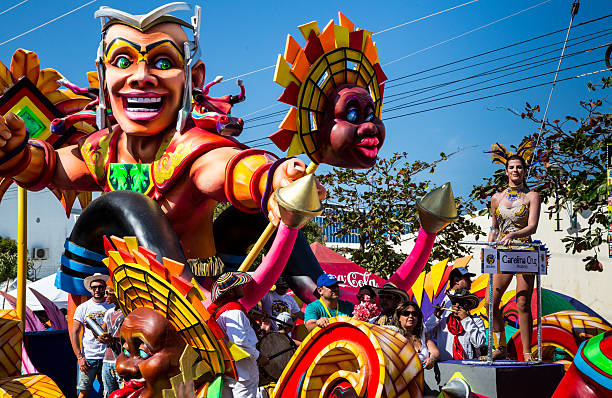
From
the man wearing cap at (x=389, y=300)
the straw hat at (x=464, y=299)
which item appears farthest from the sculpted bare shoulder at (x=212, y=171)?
the straw hat at (x=464, y=299)

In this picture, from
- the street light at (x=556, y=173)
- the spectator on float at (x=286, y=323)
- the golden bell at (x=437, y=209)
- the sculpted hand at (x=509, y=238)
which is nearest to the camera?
the golden bell at (x=437, y=209)

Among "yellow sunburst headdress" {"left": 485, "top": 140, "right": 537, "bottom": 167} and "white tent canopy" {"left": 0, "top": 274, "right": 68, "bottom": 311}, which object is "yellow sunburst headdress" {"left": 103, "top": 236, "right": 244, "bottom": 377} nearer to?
"yellow sunburst headdress" {"left": 485, "top": 140, "right": 537, "bottom": 167}

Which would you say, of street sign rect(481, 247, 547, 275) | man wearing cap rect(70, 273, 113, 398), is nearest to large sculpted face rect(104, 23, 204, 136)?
man wearing cap rect(70, 273, 113, 398)

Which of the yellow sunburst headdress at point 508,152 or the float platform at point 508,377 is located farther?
the yellow sunburst headdress at point 508,152

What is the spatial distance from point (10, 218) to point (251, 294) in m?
31.8

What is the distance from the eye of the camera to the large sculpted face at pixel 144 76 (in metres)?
4.36

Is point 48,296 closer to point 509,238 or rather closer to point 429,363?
point 429,363

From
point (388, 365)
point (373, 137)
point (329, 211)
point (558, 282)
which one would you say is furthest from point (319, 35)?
point (558, 282)

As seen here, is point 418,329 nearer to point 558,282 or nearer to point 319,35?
point 319,35

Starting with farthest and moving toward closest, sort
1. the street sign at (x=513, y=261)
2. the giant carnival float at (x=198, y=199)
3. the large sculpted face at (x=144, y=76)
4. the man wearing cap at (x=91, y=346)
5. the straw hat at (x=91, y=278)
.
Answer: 1. the man wearing cap at (x=91, y=346)
2. the straw hat at (x=91, y=278)
3. the large sculpted face at (x=144, y=76)
4. the street sign at (x=513, y=261)
5. the giant carnival float at (x=198, y=199)

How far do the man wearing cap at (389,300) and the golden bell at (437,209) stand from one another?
1.39 ft

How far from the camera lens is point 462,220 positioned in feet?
32.3

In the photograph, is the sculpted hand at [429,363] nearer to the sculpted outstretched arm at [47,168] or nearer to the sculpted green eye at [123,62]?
the sculpted outstretched arm at [47,168]

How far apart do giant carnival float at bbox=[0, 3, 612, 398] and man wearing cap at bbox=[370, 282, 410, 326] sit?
61mm
